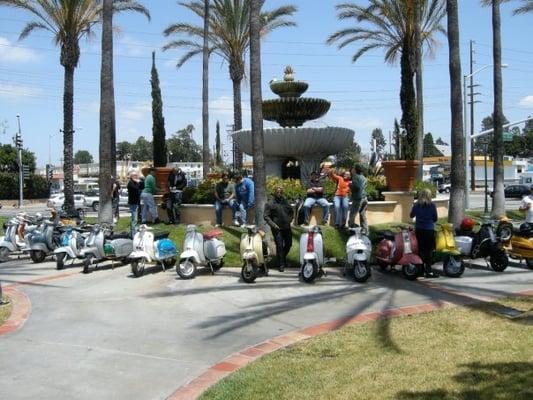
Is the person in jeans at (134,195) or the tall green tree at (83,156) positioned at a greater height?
the tall green tree at (83,156)

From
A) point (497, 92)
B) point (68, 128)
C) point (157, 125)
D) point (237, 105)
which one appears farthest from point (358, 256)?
point (157, 125)

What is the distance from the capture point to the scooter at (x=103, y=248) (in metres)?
11.8

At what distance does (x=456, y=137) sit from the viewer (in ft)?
44.9

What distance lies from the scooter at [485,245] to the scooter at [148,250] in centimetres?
542

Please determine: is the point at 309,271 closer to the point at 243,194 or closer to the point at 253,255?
the point at 253,255

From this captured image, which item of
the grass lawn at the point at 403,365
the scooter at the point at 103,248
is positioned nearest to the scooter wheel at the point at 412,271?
the grass lawn at the point at 403,365

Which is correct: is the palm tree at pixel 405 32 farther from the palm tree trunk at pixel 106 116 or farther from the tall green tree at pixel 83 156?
the tall green tree at pixel 83 156

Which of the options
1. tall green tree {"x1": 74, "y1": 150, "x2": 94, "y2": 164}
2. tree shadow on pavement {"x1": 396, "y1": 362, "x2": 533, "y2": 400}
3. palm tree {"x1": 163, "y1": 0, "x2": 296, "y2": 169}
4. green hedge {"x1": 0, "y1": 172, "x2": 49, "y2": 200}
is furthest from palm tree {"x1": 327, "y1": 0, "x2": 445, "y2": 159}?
tall green tree {"x1": 74, "y1": 150, "x2": 94, "y2": 164}

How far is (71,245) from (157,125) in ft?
60.2

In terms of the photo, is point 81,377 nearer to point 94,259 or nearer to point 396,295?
point 396,295

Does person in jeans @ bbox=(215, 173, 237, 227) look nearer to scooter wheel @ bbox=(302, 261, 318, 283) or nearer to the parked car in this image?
scooter wheel @ bbox=(302, 261, 318, 283)

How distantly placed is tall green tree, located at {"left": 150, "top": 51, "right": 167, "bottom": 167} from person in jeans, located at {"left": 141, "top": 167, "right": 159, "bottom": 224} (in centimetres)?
1171

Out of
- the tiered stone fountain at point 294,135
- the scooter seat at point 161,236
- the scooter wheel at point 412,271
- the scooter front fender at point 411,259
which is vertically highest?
the tiered stone fountain at point 294,135

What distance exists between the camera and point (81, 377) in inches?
221
